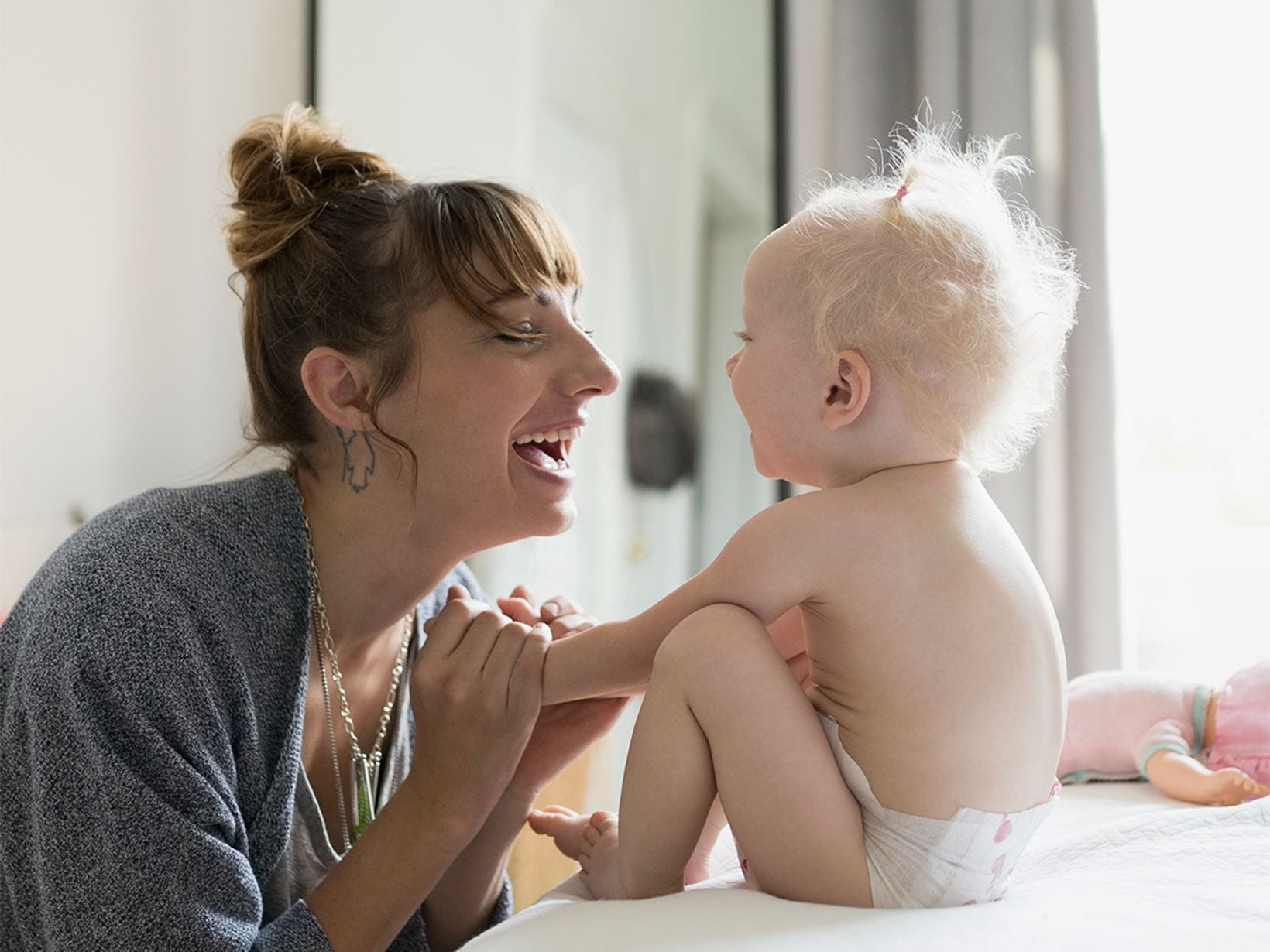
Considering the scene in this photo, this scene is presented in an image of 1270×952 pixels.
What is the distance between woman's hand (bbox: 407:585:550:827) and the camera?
1.07m

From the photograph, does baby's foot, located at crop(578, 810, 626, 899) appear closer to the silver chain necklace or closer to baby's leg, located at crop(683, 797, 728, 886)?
baby's leg, located at crop(683, 797, 728, 886)

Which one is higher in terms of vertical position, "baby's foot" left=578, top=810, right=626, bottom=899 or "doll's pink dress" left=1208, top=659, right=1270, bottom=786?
"doll's pink dress" left=1208, top=659, right=1270, bottom=786

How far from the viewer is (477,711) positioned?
42.5 inches

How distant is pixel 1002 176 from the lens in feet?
5.92

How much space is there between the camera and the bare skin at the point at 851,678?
85cm

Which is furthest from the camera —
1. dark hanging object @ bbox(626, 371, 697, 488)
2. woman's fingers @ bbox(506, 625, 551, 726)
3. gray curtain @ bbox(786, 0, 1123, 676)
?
dark hanging object @ bbox(626, 371, 697, 488)

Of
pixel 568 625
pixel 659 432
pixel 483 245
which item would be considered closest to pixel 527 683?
pixel 568 625

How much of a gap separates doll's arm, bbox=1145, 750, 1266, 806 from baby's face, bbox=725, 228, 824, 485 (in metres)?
0.50

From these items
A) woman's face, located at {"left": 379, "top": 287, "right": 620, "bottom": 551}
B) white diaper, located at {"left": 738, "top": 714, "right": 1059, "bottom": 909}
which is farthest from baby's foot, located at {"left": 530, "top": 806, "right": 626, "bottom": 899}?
woman's face, located at {"left": 379, "top": 287, "right": 620, "bottom": 551}

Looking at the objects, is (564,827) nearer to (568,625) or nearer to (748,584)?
(568,625)

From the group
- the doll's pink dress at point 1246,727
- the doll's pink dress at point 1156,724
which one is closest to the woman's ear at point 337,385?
the doll's pink dress at point 1156,724

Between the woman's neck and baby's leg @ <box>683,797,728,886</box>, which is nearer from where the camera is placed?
baby's leg @ <box>683,797,728,886</box>

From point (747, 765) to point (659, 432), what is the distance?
1.36 metres

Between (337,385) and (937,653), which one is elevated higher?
(337,385)
